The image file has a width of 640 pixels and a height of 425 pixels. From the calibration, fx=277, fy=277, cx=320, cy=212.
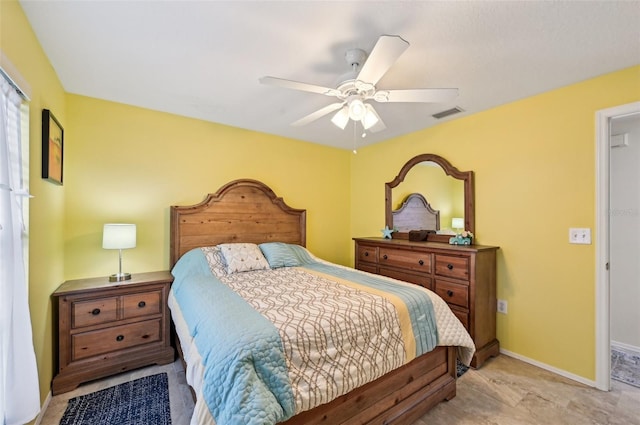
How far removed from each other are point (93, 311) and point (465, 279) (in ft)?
10.3

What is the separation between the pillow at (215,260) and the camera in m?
2.62

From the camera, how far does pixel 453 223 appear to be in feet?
10.0

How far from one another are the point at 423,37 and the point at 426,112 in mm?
1278

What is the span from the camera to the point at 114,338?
2.28 m

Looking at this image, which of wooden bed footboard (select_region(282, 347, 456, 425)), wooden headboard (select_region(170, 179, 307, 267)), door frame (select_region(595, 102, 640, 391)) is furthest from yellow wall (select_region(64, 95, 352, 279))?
door frame (select_region(595, 102, 640, 391))

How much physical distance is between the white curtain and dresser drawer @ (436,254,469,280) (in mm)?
2908

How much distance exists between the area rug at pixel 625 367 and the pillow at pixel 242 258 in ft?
10.4

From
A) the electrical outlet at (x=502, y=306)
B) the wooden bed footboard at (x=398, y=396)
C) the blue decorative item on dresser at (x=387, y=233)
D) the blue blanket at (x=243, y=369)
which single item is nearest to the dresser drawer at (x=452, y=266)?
the electrical outlet at (x=502, y=306)

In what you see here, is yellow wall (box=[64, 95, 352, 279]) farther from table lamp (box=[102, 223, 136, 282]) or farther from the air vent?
the air vent

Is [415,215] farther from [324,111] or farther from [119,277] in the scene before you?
[119,277]

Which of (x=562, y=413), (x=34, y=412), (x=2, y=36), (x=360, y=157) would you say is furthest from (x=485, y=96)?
(x=34, y=412)

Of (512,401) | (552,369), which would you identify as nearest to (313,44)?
(512,401)

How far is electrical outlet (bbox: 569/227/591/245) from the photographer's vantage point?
7.22 ft

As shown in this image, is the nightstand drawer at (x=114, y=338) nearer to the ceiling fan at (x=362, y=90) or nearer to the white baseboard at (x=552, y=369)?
the ceiling fan at (x=362, y=90)
